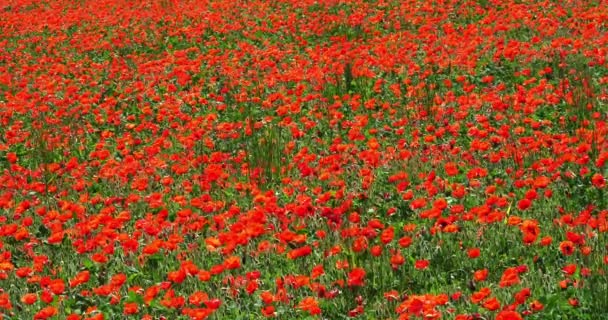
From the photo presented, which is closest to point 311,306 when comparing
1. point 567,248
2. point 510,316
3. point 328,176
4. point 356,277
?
point 356,277

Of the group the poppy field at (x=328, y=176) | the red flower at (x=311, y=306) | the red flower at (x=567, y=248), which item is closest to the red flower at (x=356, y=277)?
the poppy field at (x=328, y=176)

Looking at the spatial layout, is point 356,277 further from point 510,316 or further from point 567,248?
point 567,248

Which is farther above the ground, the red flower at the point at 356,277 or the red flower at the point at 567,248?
the red flower at the point at 567,248

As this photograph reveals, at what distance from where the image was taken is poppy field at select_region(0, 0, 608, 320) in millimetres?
4406

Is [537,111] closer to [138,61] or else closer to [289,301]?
[289,301]

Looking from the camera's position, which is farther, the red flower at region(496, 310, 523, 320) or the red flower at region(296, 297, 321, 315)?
the red flower at region(296, 297, 321, 315)

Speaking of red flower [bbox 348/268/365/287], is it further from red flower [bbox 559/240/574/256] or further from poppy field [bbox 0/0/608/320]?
red flower [bbox 559/240/574/256]

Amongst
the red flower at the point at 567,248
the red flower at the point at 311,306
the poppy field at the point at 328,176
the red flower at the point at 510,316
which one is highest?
the red flower at the point at 510,316

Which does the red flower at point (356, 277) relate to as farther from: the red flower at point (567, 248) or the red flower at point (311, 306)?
the red flower at point (567, 248)

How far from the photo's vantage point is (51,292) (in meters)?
4.83

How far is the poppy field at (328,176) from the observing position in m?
4.41

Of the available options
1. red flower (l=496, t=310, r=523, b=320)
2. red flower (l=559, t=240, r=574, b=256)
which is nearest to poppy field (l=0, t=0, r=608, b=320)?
red flower (l=496, t=310, r=523, b=320)

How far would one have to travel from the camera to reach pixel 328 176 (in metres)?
5.78

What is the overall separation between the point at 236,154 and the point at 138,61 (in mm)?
5283
